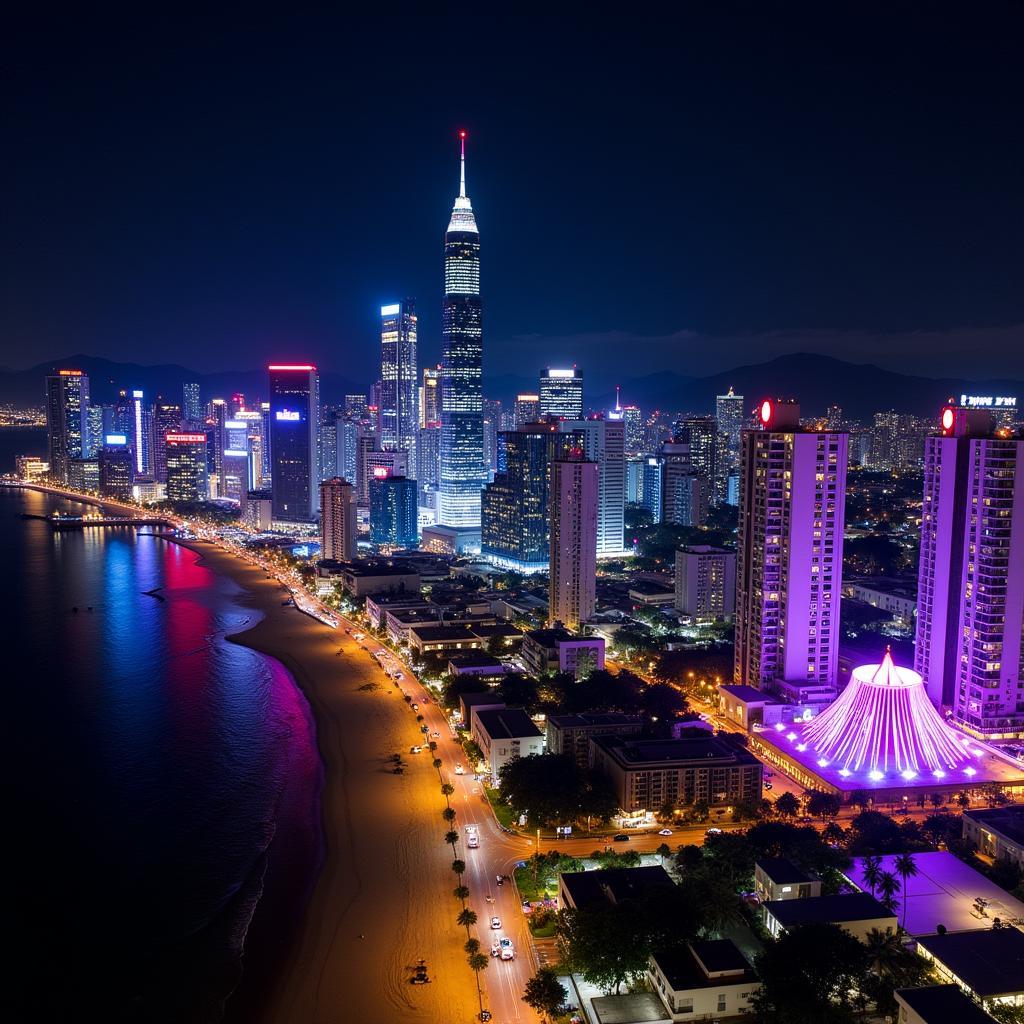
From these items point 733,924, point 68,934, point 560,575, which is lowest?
point 68,934

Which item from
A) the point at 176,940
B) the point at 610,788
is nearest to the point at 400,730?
the point at 610,788

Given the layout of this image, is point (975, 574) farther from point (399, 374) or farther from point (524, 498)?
point (399, 374)

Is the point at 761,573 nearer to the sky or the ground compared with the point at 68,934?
nearer to the sky

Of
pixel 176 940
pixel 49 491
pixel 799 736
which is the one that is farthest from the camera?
pixel 49 491

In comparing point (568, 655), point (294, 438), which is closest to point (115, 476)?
point (294, 438)

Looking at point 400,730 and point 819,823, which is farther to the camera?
point 400,730

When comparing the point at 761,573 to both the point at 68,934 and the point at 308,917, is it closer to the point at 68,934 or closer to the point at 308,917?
the point at 308,917

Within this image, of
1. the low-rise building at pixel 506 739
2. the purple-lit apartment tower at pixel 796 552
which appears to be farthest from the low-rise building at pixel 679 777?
the purple-lit apartment tower at pixel 796 552

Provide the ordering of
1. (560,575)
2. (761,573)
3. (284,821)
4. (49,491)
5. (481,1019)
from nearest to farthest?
1. (481,1019)
2. (284,821)
3. (761,573)
4. (560,575)
5. (49,491)
